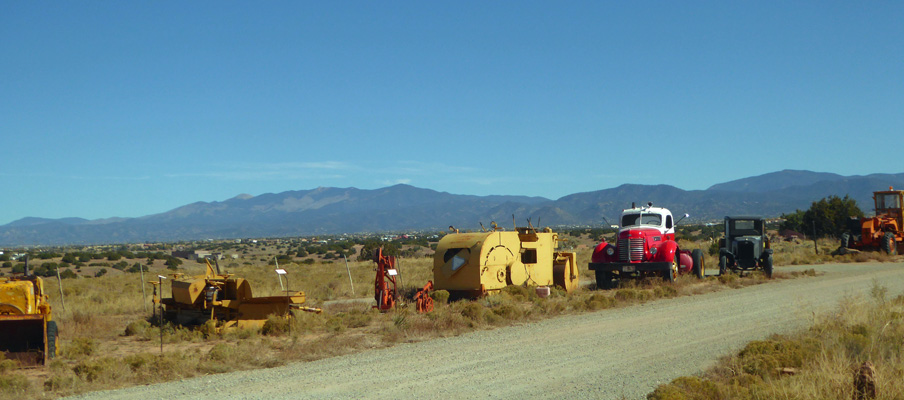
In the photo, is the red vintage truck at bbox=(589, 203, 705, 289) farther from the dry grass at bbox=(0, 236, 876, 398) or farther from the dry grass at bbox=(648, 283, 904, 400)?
the dry grass at bbox=(648, 283, 904, 400)

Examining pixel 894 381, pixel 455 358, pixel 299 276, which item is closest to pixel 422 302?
pixel 455 358

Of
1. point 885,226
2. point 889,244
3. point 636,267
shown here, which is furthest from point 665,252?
point 885,226

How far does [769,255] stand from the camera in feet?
88.0

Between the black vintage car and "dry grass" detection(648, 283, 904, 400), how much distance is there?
1439 centimetres

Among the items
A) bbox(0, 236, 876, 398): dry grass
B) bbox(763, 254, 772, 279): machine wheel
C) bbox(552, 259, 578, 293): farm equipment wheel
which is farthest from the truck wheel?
bbox(763, 254, 772, 279): machine wheel

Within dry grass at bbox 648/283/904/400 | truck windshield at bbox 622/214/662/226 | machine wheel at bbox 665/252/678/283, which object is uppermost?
truck windshield at bbox 622/214/662/226

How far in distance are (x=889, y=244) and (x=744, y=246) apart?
13.2 metres

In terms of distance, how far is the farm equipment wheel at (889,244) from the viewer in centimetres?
3641

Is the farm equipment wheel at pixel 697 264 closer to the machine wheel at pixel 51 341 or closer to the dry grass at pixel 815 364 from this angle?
the dry grass at pixel 815 364

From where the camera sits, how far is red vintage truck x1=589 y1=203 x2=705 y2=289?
23.6 metres

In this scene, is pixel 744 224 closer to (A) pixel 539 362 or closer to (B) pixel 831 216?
(A) pixel 539 362

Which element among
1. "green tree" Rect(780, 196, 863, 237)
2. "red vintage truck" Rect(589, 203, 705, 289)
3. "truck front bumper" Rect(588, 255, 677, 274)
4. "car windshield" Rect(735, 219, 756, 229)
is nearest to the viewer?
"truck front bumper" Rect(588, 255, 677, 274)

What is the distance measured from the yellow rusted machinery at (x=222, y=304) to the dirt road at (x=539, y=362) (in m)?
4.60

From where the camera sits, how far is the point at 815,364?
9.18 metres
